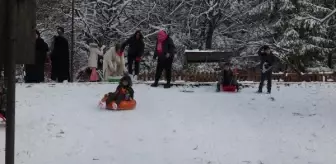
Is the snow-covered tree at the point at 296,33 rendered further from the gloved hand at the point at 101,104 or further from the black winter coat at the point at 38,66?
the gloved hand at the point at 101,104

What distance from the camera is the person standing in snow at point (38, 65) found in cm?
1738

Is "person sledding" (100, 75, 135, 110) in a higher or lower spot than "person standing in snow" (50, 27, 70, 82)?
lower

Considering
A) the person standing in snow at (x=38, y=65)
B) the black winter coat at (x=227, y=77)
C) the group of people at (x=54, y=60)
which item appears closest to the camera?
the black winter coat at (x=227, y=77)

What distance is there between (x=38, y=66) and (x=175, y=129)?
25.6ft

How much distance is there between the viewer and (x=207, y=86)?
18.1 meters

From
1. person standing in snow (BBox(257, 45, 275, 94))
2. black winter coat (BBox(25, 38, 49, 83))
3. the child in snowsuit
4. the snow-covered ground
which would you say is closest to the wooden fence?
person standing in snow (BBox(257, 45, 275, 94))

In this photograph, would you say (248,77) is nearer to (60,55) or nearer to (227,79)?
(227,79)

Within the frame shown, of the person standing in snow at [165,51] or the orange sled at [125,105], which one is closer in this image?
the orange sled at [125,105]

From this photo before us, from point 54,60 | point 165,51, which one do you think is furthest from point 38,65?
point 165,51

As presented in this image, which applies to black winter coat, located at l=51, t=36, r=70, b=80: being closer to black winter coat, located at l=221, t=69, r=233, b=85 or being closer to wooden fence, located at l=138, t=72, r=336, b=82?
wooden fence, located at l=138, t=72, r=336, b=82

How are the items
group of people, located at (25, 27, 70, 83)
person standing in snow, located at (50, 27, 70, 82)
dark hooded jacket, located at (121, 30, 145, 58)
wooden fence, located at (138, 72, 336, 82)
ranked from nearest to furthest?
group of people, located at (25, 27, 70, 83) → person standing in snow, located at (50, 27, 70, 82) → dark hooded jacket, located at (121, 30, 145, 58) → wooden fence, located at (138, 72, 336, 82)

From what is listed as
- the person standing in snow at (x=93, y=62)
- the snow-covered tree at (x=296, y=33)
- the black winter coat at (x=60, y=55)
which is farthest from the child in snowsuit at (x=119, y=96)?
the snow-covered tree at (x=296, y=33)

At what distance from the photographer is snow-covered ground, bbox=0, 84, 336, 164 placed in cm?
930

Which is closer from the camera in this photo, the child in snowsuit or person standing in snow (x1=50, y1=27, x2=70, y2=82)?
the child in snowsuit
